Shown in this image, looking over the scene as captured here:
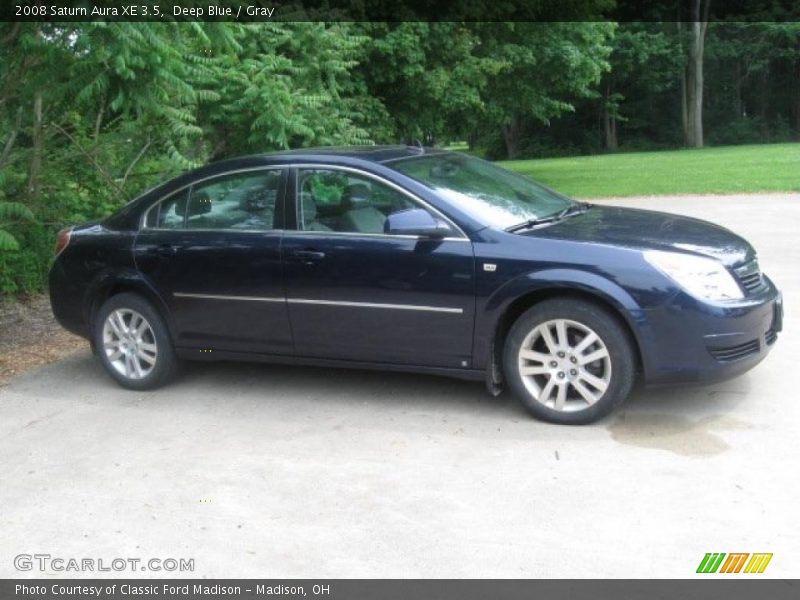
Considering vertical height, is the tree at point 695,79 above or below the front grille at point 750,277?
above

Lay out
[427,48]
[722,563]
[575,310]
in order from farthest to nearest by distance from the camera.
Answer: [427,48] < [575,310] < [722,563]

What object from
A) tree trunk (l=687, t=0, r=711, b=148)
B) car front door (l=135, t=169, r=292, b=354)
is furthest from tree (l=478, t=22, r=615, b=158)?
tree trunk (l=687, t=0, r=711, b=148)

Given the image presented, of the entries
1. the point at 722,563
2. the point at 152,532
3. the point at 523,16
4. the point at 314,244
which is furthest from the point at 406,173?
the point at 523,16

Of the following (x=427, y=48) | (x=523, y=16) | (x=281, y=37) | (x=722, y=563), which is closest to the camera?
(x=722, y=563)

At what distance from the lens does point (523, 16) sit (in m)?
24.1

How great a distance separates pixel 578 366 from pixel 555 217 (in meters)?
1.23

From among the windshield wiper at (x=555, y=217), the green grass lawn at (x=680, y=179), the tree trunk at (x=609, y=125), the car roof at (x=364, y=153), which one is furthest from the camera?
the tree trunk at (x=609, y=125)

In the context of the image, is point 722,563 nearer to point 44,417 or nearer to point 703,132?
point 44,417

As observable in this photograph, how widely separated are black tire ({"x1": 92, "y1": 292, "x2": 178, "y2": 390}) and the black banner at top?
6.57 feet

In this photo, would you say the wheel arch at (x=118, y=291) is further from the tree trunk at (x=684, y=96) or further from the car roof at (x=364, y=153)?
the tree trunk at (x=684, y=96)

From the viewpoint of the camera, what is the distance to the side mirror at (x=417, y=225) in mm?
5527

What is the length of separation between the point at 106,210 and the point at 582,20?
61.7ft

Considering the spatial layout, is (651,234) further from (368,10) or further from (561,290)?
(368,10)
